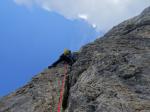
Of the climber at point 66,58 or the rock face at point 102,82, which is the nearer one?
the rock face at point 102,82

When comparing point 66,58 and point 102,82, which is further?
point 66,58

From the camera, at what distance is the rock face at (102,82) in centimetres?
1151

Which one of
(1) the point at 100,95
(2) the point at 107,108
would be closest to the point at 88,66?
(1) the point at 100,95

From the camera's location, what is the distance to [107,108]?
36.2 ft

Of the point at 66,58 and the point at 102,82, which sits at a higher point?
the point at 66,58

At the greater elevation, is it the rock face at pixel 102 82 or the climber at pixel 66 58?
the climber at pixel 66 58

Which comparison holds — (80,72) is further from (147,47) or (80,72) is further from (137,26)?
(137,26)

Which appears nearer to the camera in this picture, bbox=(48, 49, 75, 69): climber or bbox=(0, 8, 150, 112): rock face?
bbox=(0, 8, 150, 112): rock face

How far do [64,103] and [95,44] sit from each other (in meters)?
→ 3.59

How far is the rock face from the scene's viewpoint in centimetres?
1151

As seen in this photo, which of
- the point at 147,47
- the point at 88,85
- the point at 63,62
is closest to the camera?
the point at 88,85

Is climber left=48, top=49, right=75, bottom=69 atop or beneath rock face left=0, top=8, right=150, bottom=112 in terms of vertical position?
atop

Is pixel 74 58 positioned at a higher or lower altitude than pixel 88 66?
higher

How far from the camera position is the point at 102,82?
12.6 m
